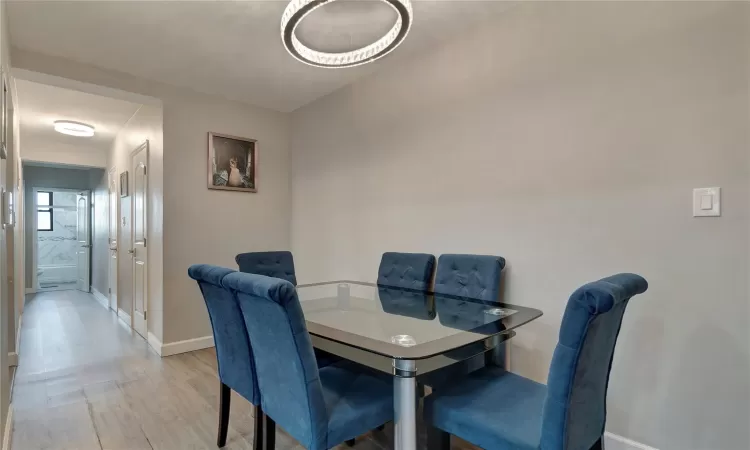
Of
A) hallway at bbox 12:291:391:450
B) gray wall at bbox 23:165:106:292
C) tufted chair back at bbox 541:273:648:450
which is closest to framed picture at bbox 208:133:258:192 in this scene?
hallway at bbox 12:291:391:450

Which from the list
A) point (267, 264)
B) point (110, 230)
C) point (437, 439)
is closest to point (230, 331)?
point (437, 439)

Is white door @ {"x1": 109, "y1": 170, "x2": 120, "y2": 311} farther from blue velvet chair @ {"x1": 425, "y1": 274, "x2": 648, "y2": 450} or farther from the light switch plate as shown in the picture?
the light switch plate

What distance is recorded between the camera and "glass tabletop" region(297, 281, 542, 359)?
1384 millimetres

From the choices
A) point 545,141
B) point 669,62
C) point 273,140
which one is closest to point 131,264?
point 273,140

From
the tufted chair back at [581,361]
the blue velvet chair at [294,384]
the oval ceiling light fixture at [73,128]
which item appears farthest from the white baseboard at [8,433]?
the oval ceiling light fixture at [73,128]

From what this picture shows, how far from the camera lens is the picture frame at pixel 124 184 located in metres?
4.56

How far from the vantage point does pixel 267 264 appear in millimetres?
2912

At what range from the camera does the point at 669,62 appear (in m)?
1.69

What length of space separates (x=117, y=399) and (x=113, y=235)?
3.54 metres

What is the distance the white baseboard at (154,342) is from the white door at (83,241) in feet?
14.8

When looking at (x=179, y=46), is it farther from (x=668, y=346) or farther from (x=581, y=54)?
(x=668, y=346)

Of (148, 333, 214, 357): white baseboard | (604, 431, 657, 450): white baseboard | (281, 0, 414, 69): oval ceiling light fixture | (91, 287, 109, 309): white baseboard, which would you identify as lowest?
(91, 287, 109, 309): white baseboard

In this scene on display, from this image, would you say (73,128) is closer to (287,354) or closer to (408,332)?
(287,354)

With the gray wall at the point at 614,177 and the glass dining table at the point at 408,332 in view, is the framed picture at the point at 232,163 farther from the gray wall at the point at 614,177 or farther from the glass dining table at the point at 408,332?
the glass dining table at the point at 408,332
